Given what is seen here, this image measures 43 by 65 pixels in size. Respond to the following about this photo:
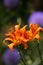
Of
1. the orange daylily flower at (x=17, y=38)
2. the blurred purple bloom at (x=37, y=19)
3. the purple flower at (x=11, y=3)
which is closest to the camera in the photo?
the orange daylily flower at (x=17, y=38)

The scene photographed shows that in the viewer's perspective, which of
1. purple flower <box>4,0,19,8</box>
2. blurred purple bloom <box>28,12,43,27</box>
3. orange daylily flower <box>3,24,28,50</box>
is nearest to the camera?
orange daylily flower <box>3,24,28,50</box>

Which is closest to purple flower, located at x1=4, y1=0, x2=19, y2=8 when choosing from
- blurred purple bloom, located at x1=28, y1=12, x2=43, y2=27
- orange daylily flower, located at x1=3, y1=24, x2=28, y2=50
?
blurred purple bloom, located at x1=28, y1=12, x2=43, y2=27

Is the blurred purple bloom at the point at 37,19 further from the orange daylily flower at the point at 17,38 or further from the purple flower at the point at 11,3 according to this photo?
Answer: the orange daylily flower at the point at 17,38

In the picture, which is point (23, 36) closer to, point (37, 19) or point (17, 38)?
point (17, 38)

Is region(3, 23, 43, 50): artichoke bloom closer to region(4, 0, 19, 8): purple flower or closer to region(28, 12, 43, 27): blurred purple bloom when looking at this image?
region(28, 12, 43, 27): blurred purple bloom

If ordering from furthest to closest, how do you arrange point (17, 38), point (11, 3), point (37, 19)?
1. point (11, 3)
2. point (37, 19)
3. point (17, 38)

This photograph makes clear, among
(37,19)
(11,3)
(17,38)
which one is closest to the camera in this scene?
(17,38)

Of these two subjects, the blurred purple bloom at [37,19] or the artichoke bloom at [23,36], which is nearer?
the artichoke bloom at [23,36]

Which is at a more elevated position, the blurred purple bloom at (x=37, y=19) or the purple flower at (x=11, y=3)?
the purple flower at (x=11, y=3)

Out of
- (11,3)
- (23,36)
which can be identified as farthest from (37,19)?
(23,36)

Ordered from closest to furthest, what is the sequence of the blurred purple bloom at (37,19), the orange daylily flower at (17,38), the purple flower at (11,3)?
the orange daylily flower at (17,38) → the blurred purple bloom at (37,19) → the purple flower at (11,3)

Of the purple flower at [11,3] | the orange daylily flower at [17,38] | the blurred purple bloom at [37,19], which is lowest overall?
the orange daylily flower at [17,38]

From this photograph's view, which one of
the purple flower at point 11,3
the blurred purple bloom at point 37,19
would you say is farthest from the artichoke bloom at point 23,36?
the purple flower at point 11,3
